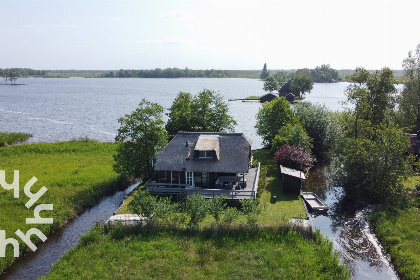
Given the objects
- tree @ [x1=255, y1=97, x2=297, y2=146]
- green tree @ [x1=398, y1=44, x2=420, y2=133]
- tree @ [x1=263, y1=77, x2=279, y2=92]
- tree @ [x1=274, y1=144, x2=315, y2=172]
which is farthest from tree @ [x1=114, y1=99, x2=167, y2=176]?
tree @ [x1=263, y1=77, x2=279, y2=92]

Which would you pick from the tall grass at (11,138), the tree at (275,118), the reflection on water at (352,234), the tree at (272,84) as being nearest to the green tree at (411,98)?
the tree at (275,118)

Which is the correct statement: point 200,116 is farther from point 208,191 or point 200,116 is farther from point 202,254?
point 202,254

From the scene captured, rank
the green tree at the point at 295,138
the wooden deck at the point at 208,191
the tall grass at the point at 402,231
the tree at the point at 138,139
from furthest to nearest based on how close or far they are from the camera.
A: the green tree at the point at 295,138 < the tree at the point at 138,139 < the wooden deck at the point at 208,191 < the tall grass at the point at 402,231

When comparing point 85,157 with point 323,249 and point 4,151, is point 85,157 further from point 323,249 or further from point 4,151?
point 323,249

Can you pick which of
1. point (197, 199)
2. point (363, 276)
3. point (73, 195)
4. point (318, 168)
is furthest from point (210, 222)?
point (318, 168)

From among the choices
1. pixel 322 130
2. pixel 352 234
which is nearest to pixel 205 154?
pixel 352 234

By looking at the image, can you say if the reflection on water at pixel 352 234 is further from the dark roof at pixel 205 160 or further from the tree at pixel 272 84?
the tree at pixel 272 84
